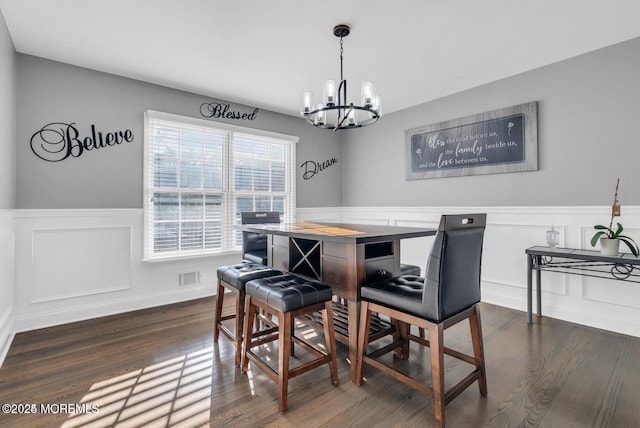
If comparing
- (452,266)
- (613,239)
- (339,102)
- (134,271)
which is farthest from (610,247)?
(134,271)

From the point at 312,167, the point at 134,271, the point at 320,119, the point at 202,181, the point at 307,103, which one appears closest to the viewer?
the point at 307,103

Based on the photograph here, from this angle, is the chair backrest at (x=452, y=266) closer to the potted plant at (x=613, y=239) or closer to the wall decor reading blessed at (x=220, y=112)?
the potted plant at (x=613, y=239)

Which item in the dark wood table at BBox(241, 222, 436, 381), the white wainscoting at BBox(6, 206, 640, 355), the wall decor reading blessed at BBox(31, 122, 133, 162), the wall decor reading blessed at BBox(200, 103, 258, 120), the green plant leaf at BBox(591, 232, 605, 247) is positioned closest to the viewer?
the dark wood table at BBox(241, 222, 436, 381)

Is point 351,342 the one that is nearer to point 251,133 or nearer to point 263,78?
point 263,78

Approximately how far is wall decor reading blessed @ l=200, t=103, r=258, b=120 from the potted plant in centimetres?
393

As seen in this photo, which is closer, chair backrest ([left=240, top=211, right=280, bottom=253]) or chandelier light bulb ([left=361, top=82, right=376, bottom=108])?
chandelier light bulb ([left=361, top=82, right=376, bottom=108])

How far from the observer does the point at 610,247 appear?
250cm

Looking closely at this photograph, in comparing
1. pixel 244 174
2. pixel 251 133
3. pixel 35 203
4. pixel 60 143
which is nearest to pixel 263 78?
pixel 251 133

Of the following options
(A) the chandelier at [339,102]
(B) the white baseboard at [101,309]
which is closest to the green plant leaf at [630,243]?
(A) the chandelier at [339,102]

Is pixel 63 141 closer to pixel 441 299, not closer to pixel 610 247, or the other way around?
pixel 441 299

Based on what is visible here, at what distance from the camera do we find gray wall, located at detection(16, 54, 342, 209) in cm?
280

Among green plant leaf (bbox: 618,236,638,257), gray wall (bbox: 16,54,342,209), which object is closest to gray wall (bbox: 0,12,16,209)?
gray wall (bbox: 16,54,342,209)

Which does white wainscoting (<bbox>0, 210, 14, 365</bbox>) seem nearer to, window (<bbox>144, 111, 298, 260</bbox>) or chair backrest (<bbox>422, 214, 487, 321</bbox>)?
window (<bbox>144, 111, 298, 260</bbox>)

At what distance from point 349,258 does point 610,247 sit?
2.24 metres
